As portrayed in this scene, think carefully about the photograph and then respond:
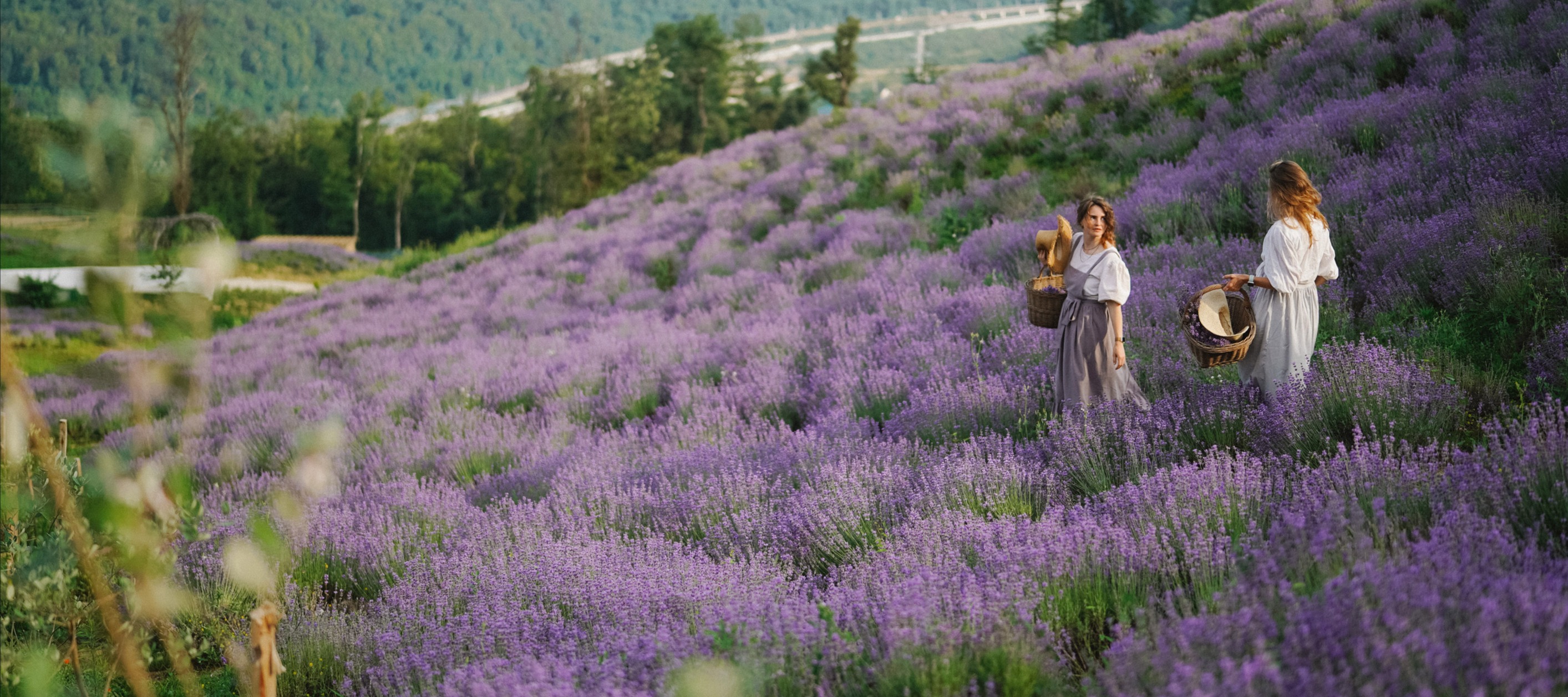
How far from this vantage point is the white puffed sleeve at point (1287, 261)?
358cm

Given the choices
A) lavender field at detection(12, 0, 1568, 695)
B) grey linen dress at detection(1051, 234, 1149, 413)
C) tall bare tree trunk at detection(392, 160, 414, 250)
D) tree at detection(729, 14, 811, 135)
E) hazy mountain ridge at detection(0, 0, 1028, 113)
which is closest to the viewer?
lavender field at detection(12, 0, 1568, 695)

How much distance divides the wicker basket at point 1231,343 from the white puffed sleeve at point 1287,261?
0.53 ft

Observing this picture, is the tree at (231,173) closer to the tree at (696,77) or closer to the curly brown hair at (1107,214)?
the tree at (696,77)

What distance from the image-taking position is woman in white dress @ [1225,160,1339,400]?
11.7 feet

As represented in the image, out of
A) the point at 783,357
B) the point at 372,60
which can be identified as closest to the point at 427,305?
the point at 783,357

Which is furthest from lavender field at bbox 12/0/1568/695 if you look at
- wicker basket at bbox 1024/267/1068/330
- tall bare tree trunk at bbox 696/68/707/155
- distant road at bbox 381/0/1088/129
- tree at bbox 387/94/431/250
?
distant road at bbox 381/0/1088/129

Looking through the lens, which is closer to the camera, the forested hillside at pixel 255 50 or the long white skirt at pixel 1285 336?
the long white skirt at pixel 1285 336

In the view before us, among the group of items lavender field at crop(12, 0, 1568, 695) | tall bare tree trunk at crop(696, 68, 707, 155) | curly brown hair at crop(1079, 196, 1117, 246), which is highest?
tall bare tree trunk at crop(696, 68, 707, 155)

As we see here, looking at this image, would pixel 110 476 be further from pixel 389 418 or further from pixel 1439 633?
pixel 389 418

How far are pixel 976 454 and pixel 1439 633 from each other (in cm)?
188

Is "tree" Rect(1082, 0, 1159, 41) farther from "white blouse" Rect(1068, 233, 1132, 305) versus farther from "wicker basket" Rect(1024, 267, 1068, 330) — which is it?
"white blouse" Rect(1068, 233, 1132, 305)

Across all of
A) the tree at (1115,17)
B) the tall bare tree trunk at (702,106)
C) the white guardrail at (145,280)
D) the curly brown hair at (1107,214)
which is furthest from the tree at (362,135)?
the white guardrail at (145,280)

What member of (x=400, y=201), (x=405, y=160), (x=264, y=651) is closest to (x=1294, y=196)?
(x=264, y=651)

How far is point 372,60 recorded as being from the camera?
18938 cm
